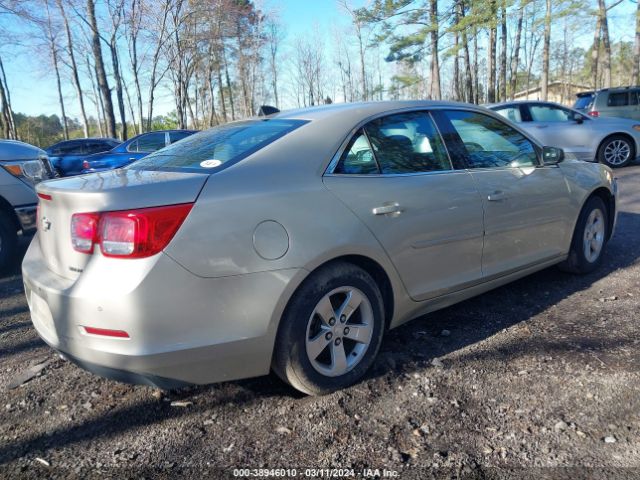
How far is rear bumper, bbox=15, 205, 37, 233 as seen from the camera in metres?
5.01

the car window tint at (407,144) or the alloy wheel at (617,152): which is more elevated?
the car window tint at (407,144)

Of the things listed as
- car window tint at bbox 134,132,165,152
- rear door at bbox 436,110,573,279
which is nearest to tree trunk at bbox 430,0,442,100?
car window tint at bbox 134,132,165,152

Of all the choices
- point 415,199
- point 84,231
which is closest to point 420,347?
point 415,199

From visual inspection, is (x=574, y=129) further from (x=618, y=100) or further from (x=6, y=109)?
(x=6, y=109)

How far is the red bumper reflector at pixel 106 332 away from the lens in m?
2.05

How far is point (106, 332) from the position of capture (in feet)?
6.82

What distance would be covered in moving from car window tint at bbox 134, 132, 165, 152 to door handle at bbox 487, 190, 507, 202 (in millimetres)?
9685

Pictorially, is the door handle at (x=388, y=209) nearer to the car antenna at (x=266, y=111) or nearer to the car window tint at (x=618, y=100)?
the car antenna at (x=266, y=111)

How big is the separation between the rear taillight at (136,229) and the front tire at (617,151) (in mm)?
11188

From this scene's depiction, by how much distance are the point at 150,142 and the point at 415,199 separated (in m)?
10.2

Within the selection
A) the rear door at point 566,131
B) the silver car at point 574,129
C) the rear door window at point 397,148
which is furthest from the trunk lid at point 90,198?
the rear door at point 566,131

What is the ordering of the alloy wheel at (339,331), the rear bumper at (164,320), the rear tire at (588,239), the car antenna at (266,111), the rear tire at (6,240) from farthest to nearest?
the rear tire at (6,240) < the rear tire at (588,239) < the car antenna at (266,111) < the alloy wheel at (339,331) < the rear bumper at (164,320)

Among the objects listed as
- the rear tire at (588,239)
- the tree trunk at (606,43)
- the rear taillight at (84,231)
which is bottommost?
the rear tire at (588,239)

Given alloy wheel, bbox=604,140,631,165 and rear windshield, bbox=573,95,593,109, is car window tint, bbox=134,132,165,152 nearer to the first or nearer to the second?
alloy wheel, bbox=604,140,631,165
